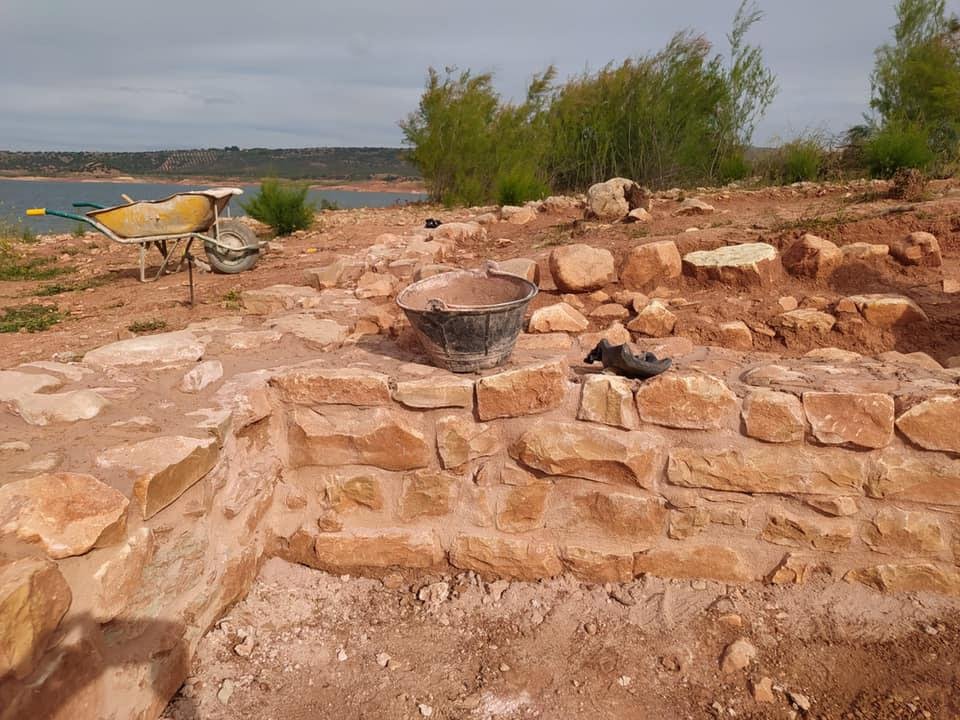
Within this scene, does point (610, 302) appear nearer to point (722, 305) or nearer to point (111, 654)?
point (722, 305)

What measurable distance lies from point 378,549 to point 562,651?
80cm

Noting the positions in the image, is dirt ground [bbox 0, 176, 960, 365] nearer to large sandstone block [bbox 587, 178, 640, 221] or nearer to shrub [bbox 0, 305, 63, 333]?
shrub [bbox 0, 305, 63, 333]

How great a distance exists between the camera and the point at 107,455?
1.91 m

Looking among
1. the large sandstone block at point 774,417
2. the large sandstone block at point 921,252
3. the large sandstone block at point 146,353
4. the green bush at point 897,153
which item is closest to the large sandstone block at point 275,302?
the large sandstone block at point 146,353

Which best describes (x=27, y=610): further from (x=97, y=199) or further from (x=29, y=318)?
(x=97, y=199)

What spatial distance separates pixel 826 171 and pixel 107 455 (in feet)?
32.2

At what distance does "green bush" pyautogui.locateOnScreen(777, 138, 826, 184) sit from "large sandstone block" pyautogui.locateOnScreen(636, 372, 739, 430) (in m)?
Result: 7.85

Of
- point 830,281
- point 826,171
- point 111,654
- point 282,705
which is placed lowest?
point 282,705

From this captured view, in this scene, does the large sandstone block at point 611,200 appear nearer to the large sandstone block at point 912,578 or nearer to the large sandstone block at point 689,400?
the large sandstone block at point 689,400

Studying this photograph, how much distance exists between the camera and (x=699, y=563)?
248 cm

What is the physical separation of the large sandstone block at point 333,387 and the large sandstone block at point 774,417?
132 cm

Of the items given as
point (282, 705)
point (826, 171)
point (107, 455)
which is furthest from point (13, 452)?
point (826, 171)

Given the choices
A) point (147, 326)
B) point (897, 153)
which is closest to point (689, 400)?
point (147, 326)

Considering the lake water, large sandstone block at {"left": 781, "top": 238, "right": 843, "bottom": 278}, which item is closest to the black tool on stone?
large sandstone block at {"left": 781, "top": 238, "right": 843, "bottom": 278}
